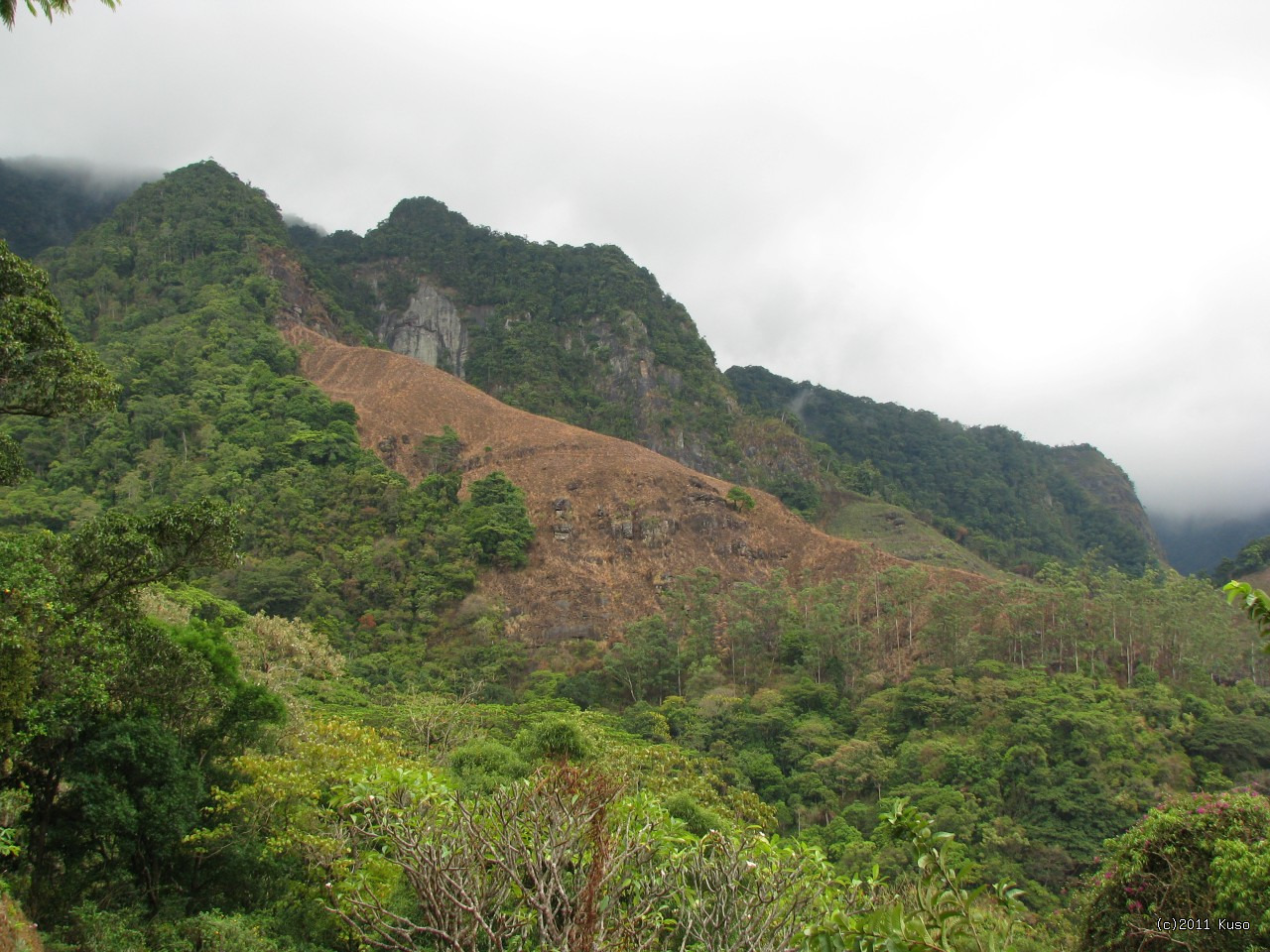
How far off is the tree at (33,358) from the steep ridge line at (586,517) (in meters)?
32.4

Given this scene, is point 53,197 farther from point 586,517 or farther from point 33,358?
point 33,358

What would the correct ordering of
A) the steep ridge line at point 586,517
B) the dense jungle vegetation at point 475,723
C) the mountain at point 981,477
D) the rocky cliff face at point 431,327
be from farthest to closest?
the rocky cliff face at point 431,327
the mountain at point 981,477
the steep ridge line at point 586,517
the dense jungle vegetation at point 475,723

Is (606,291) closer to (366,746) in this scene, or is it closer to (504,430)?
(504,430)

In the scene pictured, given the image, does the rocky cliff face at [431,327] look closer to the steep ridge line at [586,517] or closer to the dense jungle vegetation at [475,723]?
the dense jungle vegetation at [475,723]

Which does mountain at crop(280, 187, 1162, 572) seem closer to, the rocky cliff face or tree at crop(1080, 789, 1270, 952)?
the rocky cliff face

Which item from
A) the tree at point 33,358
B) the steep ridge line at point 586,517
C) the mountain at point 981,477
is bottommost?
the tree at point 33,358

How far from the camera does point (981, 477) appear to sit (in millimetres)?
97250

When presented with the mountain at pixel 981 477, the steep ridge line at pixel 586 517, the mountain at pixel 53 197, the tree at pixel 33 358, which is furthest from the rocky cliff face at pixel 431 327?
the tree at pixel 33 358

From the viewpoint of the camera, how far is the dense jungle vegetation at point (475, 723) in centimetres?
567

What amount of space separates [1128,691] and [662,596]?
73.6 feet

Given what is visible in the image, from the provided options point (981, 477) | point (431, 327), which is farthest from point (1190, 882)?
point (981, 477)

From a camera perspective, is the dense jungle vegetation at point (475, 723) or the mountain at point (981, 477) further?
the mountain at point (981, 477)

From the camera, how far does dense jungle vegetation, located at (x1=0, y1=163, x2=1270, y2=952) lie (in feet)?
18.6

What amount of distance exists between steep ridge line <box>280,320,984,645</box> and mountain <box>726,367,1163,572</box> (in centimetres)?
3595
